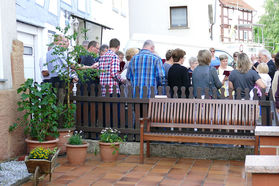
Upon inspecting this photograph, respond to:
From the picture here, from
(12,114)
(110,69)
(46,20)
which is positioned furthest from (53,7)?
(12,114)

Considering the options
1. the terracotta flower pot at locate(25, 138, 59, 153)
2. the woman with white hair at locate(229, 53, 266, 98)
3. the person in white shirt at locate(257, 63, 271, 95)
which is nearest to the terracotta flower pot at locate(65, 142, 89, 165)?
the terracotta flower pot at locate(25, 138, 59, 153)

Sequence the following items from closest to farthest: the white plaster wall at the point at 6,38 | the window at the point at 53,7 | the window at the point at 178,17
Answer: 1. the white plaster wall at the point at 6,38
2. the window at the point at 53,7
3. the window at the point at 178,17

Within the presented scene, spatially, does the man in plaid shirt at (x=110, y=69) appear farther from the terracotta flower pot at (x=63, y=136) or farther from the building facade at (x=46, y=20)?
the terracotta flower pot at (x=63, y=136)

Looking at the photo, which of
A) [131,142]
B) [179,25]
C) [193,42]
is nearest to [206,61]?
[131,142]

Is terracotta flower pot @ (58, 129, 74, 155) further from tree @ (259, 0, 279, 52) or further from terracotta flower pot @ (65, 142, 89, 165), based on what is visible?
tree @ (259, 0, 279, 52)

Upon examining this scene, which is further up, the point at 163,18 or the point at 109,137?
the point at 163,18

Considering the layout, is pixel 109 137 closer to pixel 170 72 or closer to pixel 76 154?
pixel 76 154

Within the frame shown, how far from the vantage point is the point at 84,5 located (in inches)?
582

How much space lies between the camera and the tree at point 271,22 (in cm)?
6272

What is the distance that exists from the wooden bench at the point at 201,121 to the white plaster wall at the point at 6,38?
87.6 inches

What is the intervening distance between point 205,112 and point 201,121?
0.16m

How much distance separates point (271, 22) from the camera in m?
65.4

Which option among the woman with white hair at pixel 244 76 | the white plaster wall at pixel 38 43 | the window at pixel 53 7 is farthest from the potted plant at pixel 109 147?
the window at pixel 53 7

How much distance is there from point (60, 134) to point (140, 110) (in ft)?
4.84
